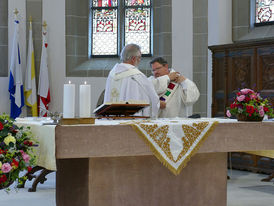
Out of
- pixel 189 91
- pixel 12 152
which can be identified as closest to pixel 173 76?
pixel 189 91

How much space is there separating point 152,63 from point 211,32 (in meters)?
4.39

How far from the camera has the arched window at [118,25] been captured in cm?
1136

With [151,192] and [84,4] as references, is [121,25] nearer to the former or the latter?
[84,4]

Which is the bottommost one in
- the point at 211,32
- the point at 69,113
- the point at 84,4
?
the point at 69,113

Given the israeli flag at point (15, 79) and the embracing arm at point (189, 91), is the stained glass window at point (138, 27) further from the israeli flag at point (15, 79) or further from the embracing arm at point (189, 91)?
the embracing arm at point (189, 91)

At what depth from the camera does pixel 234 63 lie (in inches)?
370

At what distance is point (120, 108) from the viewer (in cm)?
452

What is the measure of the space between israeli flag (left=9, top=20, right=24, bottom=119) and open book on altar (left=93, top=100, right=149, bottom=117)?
19.7ft

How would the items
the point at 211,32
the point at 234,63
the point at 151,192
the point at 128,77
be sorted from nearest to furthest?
1. the point at 151,192
2. the point at 128,77
3. the point at 234,63
4. the point at 211,32

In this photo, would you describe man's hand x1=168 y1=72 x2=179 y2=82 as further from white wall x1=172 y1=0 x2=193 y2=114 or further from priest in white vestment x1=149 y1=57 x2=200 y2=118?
white wall x1=172 y1=0 x2=193 y2=114

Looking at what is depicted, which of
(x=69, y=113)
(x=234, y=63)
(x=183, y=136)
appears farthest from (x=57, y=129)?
(x=234, y=63)

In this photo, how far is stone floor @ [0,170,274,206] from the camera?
6111 mm

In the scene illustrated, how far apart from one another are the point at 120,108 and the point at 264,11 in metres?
6.47

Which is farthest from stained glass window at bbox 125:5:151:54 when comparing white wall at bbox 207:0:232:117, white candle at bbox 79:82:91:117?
white candle at bbox 79:82:91:117
